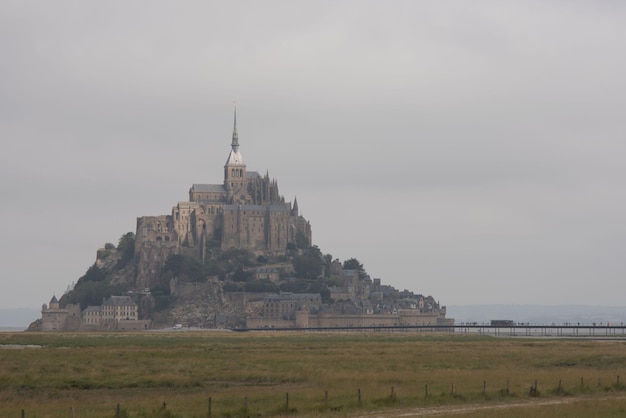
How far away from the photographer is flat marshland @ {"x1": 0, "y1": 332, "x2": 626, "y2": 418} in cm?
4188

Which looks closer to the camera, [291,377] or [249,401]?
[249,401]

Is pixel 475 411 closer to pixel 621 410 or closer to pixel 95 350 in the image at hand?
pixel 621 410

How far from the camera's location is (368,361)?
71812 mm

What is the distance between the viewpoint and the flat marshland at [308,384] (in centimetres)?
4188

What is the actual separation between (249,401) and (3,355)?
126 ft

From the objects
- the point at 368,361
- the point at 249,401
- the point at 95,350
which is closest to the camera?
the point at 249,401

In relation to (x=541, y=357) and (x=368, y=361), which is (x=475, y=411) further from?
(x=541, y=357)

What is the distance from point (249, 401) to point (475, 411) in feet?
29.4

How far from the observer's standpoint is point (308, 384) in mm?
55281

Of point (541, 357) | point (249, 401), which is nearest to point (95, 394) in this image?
point (249, 401)

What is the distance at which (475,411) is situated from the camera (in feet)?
135

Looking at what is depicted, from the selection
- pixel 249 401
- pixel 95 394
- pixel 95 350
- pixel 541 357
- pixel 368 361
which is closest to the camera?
pixel 249 401

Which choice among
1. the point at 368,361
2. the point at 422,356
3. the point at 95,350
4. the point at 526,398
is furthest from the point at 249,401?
the point at 95,350

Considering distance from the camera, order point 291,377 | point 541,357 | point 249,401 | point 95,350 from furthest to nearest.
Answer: point 95,350, point 541,357, point 291,377, point 249,401
